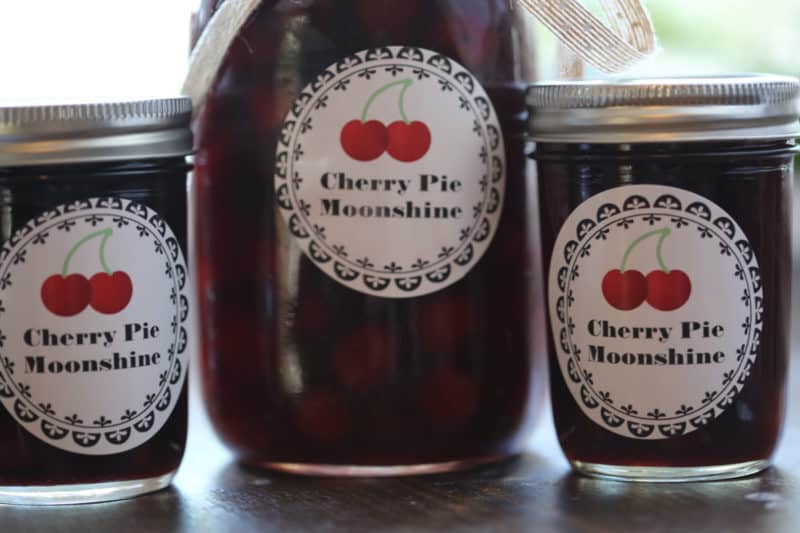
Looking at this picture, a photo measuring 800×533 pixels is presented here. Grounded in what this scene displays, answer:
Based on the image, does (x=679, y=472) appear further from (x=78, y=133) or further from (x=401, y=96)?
(x=78, y=133)

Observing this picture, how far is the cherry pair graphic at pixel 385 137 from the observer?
72 centimetres

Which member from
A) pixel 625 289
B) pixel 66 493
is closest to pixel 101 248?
pixel 66 493

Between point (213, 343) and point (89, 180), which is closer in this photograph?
point (89, 180)

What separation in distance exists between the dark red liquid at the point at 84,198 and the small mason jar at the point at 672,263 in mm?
201

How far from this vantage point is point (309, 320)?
0.74m

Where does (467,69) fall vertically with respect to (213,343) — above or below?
above

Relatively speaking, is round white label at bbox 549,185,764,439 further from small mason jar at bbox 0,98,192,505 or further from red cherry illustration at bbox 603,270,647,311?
small mason jar at bbox 0,98,192,505

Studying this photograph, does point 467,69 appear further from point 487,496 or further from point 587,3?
point 487,496

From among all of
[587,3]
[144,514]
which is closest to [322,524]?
[144,514]

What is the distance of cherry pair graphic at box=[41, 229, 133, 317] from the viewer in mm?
667

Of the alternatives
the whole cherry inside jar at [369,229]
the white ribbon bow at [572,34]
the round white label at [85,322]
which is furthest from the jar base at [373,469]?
the white ribbon bow at [572,34]

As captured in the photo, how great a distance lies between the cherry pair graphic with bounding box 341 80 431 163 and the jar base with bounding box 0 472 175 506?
21 cm

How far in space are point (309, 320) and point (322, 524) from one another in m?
0.12

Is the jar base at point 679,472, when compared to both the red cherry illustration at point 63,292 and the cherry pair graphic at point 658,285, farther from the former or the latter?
the red cherry illustration at point 63,292
